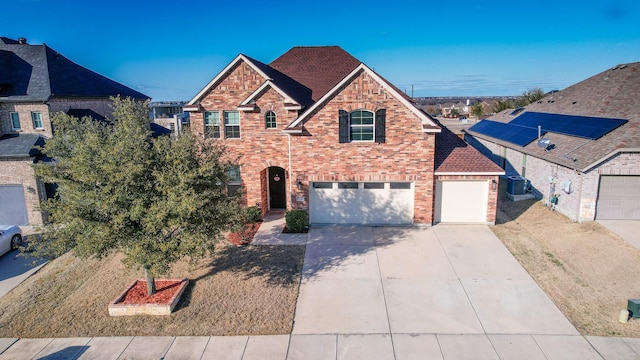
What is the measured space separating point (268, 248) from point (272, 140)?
5592 mm

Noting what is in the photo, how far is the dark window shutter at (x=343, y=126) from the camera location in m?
16.8

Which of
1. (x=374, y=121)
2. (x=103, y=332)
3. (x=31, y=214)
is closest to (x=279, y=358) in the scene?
(x=103, y=332)

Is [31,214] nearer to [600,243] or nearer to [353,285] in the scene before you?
[353,285]

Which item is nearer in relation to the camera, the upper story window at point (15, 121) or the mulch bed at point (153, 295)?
the mulch bed at point (153, 295)

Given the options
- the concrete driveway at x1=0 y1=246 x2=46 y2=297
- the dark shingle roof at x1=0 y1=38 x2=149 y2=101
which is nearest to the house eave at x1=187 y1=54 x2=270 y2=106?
the dark shingle roof at x1=0 y1=38 x2=149 y2=101

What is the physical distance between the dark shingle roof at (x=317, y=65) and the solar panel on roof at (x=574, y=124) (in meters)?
11.8

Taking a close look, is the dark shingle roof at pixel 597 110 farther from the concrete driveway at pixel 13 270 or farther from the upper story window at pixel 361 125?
the concrete driveway at pixel 13 270

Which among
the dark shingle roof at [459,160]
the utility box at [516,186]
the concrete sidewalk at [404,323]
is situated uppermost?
the dark shingle roof at [459,160]

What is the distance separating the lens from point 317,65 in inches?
935

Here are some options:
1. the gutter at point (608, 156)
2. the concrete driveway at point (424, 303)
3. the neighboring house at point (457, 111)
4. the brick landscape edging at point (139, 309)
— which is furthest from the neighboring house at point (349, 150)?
the neighboring house at point (457, 111)

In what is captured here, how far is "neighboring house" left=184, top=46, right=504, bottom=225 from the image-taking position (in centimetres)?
1667

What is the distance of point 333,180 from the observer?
17.4 metres

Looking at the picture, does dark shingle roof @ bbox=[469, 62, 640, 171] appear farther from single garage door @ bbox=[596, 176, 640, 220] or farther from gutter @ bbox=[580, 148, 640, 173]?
single garage door @ bbox=[596, 176, 640, 220]

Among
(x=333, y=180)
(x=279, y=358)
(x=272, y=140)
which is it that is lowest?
(x=279, y=358)
